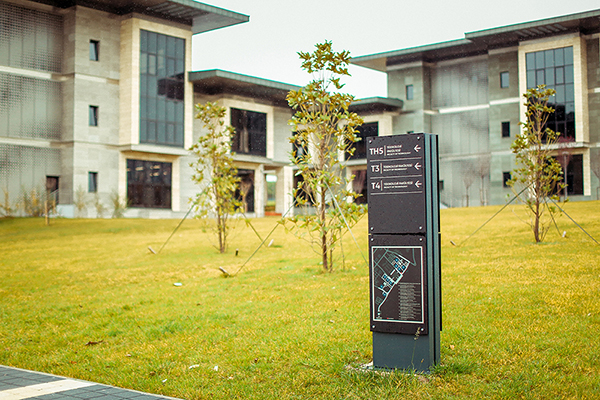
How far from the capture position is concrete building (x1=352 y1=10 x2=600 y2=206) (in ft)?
154

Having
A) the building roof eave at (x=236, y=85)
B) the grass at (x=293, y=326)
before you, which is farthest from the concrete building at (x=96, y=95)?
the grass at (x=293, y=326)

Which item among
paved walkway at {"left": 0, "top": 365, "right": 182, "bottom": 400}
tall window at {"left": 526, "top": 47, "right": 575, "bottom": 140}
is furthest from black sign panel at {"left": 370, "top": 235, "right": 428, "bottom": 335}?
tall window at {"left": 526, "top": 47, "right": 575, "bottom": 140}

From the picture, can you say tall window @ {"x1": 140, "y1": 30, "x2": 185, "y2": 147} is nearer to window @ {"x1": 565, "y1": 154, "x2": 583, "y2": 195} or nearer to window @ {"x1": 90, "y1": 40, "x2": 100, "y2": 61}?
window @ {"x1": 90, "y1": 40, "x2": 100, "y2": 61}

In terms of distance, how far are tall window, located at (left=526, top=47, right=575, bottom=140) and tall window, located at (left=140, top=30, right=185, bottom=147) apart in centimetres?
3080

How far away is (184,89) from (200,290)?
37.6m

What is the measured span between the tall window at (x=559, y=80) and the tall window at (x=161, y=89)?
1213 inches

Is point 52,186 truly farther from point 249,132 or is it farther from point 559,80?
point 559,80

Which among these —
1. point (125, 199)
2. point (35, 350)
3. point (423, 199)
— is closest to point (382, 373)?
point (423, 199)

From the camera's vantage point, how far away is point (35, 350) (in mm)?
7082

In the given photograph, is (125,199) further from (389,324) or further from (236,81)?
(389,324)

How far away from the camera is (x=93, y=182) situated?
139ft

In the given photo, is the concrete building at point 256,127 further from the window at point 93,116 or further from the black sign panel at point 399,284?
the black sign panel at point 399,284

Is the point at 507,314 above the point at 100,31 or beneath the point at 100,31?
beneath

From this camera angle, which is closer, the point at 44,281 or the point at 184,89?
the point at 44,281
